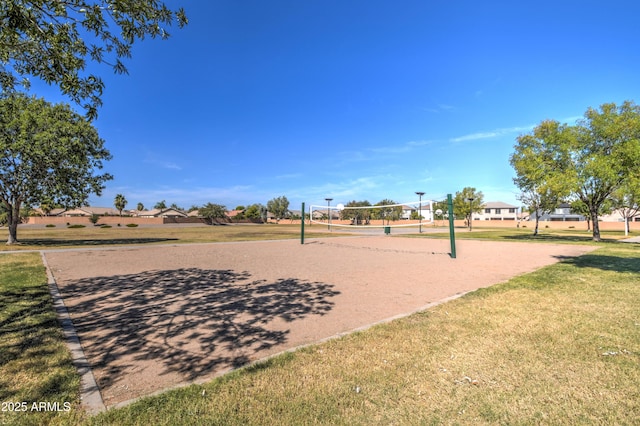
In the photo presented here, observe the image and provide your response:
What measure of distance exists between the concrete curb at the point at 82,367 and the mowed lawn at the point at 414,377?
0.31 feet

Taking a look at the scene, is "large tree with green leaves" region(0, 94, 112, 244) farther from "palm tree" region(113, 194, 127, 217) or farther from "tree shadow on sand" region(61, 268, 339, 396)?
"palm tree" region(113, 194, 127, 217)

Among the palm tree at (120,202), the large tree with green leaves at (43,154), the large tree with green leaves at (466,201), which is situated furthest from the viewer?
the palm tree at (120,202)

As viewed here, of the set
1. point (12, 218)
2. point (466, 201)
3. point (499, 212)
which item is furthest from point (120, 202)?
point (499, 212)

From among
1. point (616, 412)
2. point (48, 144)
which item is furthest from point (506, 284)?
point (48, 144)

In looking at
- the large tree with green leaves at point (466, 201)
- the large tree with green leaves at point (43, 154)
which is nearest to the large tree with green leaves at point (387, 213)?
the large tree with green leaves at point (466, 201)

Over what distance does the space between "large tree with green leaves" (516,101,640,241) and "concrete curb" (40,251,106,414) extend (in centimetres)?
2362

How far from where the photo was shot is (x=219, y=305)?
5867 mm

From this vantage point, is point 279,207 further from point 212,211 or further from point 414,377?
point 414,377

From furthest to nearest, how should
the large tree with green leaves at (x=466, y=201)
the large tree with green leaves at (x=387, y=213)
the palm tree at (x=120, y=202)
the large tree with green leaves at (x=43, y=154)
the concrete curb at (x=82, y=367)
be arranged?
1. the palm tree at (x=120, y=202)
2. the large tree with green leaves at (x=387, y=213)
3. the large tree with green leaves at (x=466, y=201)
4. the large tree with green leaves at (x=43, y=154)
5. the concrete curb at (x=82, y=367)

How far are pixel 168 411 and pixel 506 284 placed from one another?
7.63 meters

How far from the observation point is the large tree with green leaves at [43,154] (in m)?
16.7

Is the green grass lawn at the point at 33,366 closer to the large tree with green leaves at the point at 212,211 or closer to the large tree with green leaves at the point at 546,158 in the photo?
the large tree with green leaves at the point at 546,158

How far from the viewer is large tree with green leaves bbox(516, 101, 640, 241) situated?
60.2 feet

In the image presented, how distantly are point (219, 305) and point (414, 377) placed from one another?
13.2ft
